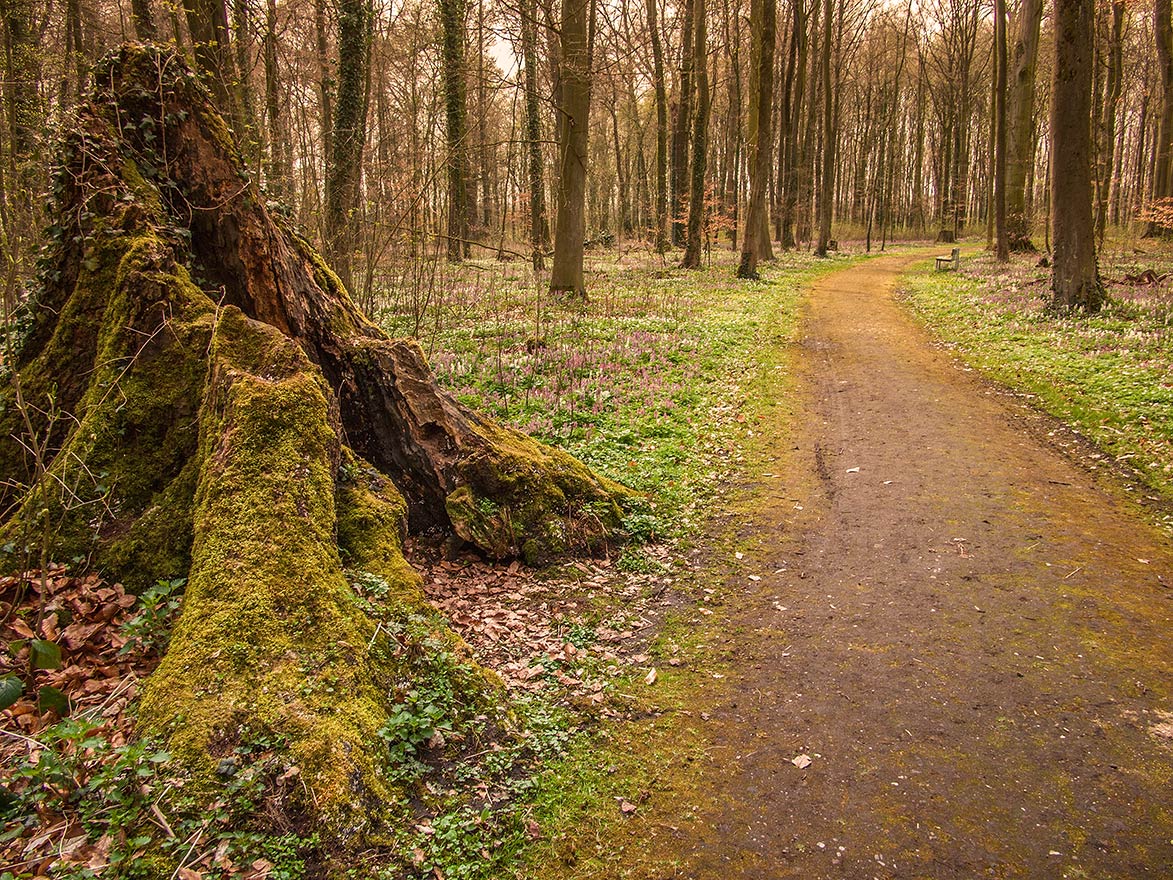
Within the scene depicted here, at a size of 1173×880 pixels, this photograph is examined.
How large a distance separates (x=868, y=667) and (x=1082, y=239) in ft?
48.3

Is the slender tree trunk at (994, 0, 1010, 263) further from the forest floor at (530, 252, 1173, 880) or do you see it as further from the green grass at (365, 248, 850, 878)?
the forest floor at (530, 252, 1173, 880)

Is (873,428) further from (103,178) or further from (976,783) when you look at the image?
(103,178)

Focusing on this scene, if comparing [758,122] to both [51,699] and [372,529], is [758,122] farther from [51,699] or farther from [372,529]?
[51,699]

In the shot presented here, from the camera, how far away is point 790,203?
39531 millimetres

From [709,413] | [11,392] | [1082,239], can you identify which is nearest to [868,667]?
[709,413]

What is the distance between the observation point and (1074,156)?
15.2 metres

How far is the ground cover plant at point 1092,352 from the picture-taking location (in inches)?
350

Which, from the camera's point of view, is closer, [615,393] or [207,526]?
[207,526]

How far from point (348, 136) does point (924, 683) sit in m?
13.9

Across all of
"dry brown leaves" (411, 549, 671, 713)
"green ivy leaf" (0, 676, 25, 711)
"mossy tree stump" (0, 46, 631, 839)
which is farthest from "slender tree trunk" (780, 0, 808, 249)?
"green ivy leaf" (0, 676, 25, 711)

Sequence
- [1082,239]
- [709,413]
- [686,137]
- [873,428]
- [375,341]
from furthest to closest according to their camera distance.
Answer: [686,137] < [1082,239] < [709,413] < [873,428] < [375,341]

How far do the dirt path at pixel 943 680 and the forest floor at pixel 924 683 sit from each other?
0.02 metres

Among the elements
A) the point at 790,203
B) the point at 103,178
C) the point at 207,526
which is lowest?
the point at 207,526

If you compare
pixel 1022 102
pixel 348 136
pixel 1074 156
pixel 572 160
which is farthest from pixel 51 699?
pixel 1022 102
